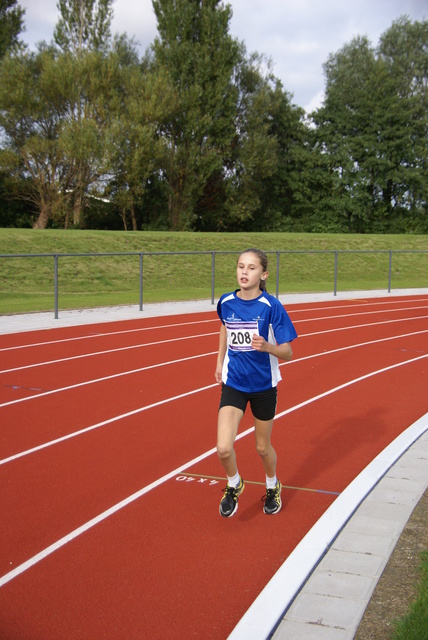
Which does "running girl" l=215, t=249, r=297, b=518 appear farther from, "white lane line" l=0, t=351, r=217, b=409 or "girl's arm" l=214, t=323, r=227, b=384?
"white lane line" l=0, t=351, r=217, b=409

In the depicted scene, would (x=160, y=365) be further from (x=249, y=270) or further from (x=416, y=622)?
(x=416, y=622)

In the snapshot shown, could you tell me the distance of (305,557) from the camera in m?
4.20

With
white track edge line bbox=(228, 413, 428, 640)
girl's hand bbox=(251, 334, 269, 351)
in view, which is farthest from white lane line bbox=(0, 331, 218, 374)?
girl's hand bbox=(251, 334, 269, 351)

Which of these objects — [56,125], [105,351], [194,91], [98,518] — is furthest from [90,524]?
[194,91]

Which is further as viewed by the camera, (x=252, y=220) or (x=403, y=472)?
(x=252, y=220)

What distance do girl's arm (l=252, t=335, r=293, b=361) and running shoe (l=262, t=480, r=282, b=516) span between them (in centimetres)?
104

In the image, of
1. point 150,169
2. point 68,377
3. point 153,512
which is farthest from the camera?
point 150,169

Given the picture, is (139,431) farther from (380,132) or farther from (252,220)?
(380,132)

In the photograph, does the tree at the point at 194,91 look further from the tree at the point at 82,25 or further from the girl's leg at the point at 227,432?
the girl's leg at the point at 227,432

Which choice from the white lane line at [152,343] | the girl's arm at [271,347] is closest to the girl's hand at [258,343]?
the girl's arm at [271,347]

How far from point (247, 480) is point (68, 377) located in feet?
15.2

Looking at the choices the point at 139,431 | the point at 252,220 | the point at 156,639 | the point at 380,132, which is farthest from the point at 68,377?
the point at 380,132

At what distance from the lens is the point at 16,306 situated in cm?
1878

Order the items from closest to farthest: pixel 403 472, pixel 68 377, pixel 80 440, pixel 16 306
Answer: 1. pixel 403 472
2. pixel 80 440
3. pixel 68 377
4. pixel 16 306
